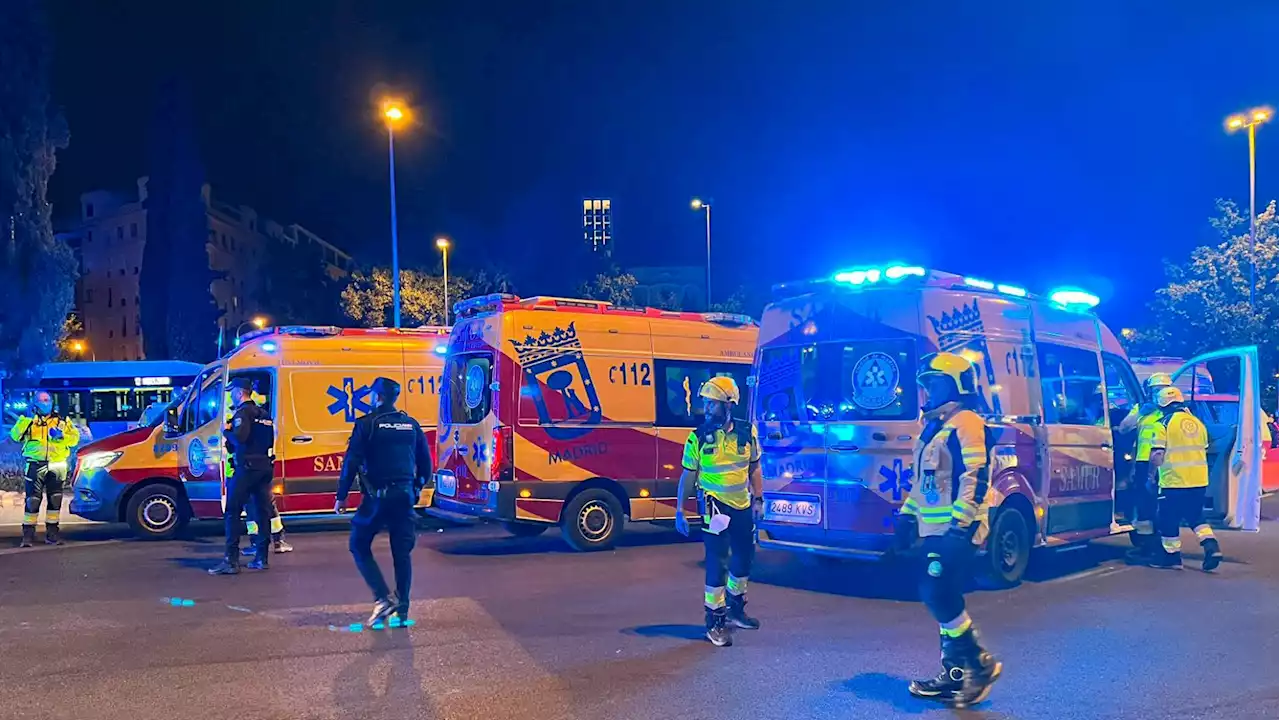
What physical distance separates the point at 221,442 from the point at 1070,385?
9.36 m

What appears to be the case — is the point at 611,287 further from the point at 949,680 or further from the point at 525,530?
the point at 949,680

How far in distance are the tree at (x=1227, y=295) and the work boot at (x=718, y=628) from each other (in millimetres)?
22557

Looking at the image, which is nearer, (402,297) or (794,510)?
(794,510)

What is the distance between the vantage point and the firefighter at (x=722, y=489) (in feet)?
19.9

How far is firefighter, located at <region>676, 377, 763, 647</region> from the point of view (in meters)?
6.07

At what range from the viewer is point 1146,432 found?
885 centimetres

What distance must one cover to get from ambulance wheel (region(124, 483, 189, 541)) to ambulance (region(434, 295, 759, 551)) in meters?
3.54

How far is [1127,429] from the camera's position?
9.22 metres

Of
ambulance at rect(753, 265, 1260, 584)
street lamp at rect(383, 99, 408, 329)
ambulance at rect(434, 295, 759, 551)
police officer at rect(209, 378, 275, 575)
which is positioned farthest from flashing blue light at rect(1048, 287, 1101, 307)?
street lamp at rect(383, 99, 408, 329)

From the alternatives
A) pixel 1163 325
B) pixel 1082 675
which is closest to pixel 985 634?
pixel 1082 675

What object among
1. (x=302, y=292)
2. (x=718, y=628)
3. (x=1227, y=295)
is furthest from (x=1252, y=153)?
(x=302, y=292)

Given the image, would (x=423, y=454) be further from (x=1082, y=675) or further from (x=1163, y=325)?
(x=1163, y=325)

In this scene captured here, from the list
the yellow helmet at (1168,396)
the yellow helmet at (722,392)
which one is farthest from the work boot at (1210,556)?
the yellow helmet at (722,392)

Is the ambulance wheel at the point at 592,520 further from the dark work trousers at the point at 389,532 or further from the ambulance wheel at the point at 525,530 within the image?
the dark work trousers at the point at 389,532
